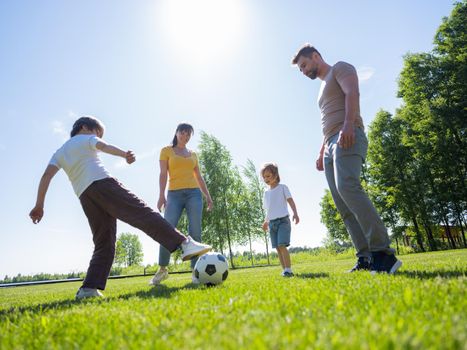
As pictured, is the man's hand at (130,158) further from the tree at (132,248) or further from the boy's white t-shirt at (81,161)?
the tree at (132,248)

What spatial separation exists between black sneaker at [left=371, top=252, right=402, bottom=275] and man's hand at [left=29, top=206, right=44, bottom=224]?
4.55m

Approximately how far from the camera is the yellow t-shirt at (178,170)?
671 centimetres

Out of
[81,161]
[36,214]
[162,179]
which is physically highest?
[162,179]

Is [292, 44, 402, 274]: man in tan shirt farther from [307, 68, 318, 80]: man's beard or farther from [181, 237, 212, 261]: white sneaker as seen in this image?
[181, 237, 212, 261]: white sneaker

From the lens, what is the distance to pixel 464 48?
2466cm

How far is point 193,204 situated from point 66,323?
14.3 feet

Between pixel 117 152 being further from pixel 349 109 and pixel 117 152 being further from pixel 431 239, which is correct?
pixel 431 239

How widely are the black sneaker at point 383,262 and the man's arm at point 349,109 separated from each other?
4.82 feet

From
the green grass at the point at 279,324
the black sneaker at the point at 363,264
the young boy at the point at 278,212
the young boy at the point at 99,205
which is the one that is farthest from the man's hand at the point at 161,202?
the green grass at the point at 279,324

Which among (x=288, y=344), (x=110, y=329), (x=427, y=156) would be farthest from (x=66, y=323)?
(x=427, y=156)

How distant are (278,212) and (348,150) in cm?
284

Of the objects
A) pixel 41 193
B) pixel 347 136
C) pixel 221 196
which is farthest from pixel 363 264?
pixel 221 196

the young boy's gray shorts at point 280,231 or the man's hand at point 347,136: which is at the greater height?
the man's hand at point 347,136

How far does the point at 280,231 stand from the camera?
661 cm
